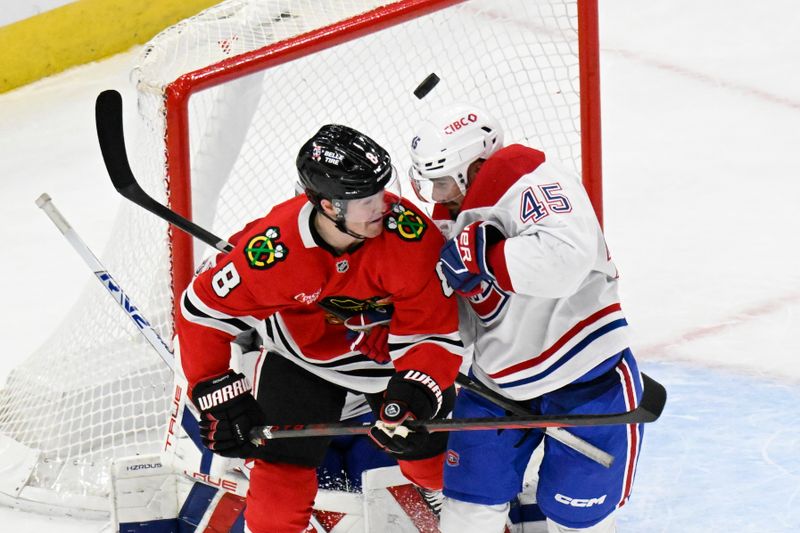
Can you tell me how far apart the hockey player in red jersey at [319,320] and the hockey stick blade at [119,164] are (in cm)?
14

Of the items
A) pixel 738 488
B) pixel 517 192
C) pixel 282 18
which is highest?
pixel 282 18

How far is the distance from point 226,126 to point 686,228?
5.93 ft

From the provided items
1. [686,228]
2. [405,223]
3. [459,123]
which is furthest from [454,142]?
[686,228]

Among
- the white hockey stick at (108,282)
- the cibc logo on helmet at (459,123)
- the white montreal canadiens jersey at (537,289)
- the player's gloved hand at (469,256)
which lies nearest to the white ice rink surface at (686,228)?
the white hockey stick at (108,282)

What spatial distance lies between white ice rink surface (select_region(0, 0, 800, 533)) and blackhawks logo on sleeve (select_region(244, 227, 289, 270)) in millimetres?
1142

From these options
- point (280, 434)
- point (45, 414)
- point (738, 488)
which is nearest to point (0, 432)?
point (45, 414)

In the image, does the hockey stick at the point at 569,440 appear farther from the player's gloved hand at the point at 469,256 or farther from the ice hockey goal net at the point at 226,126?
the ice hockey goal net at the point at 226,126

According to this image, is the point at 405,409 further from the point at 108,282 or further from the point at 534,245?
the point at 108,282

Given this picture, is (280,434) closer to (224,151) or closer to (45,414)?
(224,151)

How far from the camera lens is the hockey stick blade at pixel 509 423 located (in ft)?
7.32

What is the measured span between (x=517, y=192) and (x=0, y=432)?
1805 millimetres

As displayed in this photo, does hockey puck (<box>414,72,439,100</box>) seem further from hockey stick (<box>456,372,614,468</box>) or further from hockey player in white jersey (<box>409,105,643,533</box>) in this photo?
hockey stick (<box>456,372,614,468</box>)

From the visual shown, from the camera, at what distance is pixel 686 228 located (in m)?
4.12

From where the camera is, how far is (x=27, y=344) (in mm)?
3795
